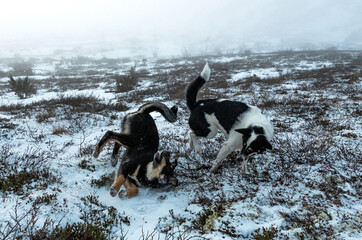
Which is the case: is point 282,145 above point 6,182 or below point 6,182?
below

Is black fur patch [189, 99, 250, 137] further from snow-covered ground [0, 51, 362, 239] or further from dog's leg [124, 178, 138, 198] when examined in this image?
dog's leg [124, 178, 138, 198]

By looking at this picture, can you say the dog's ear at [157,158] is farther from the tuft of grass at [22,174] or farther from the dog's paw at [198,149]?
the dog's paw at [198,149]

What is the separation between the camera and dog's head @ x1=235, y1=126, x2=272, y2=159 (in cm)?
354

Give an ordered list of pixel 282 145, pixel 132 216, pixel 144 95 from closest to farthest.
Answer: pixel 132 216, pixel 282 145, pixel 144 95

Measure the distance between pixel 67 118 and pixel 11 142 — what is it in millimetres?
2684

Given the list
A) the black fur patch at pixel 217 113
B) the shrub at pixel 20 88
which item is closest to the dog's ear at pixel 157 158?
the black fur patch at pixel 217 113

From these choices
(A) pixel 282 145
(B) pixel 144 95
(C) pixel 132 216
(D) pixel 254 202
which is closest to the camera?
(C) pixel 132 216

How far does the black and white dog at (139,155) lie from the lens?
3353 mm

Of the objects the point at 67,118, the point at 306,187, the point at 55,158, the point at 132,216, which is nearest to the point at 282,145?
the point at 306,187

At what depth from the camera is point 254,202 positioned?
11.1ft

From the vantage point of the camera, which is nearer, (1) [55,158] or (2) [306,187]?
(2) [306,187]

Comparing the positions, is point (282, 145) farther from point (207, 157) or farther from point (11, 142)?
point (11, 142)

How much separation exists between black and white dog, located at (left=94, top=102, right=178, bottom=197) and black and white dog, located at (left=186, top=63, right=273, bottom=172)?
0.81 m

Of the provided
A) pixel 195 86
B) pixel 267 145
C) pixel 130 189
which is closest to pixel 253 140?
pixel 267 145
